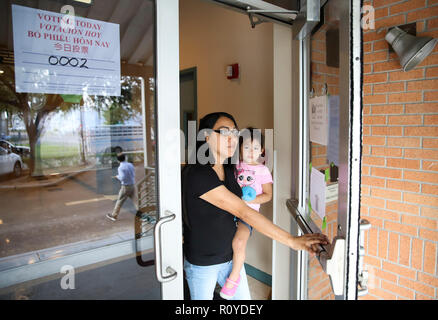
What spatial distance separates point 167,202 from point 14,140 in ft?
2.45

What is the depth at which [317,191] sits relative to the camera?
1555 mm

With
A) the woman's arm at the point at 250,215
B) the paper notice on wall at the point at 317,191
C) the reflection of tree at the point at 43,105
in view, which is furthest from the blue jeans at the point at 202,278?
the reflection of tree at the point at 43,105

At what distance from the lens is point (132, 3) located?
1.35m

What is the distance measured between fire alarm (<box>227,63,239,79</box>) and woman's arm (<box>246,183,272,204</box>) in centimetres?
150

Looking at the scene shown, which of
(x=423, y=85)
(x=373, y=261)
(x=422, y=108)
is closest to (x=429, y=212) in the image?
(x=373, y=261)

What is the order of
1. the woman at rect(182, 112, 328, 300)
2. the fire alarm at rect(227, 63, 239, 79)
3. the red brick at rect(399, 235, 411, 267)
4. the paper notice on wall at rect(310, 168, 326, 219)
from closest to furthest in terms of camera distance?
the paper notice on wall at rect(310, 168, 326, 219)
the woman at rect(182, 112, 328, 300)
the red brick at rect(399, 235, 411, 267)
the fire alarm at rect(227, 63, 239, 79)

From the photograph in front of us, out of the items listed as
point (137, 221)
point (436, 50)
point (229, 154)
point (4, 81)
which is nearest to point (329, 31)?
point (229, 154)

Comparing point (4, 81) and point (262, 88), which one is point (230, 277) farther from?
point (262, 88)

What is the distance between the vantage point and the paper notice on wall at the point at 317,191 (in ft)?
4.83

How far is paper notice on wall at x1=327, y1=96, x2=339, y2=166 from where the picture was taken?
3.99 feet

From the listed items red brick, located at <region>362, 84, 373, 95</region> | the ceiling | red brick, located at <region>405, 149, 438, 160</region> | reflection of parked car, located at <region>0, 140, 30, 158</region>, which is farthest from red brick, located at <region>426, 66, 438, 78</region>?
reflection of parked car, located at <region>0, 140, 30, 158</region>

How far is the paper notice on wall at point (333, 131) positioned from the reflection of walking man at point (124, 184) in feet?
3.13

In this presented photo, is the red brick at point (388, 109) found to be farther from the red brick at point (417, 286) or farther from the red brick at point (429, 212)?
the red brick at point (417, 286)

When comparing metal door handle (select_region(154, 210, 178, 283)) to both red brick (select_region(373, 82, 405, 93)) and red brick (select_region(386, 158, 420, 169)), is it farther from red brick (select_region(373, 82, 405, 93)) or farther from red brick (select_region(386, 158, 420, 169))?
red brick (select_region(373, 82, 405, 93))
